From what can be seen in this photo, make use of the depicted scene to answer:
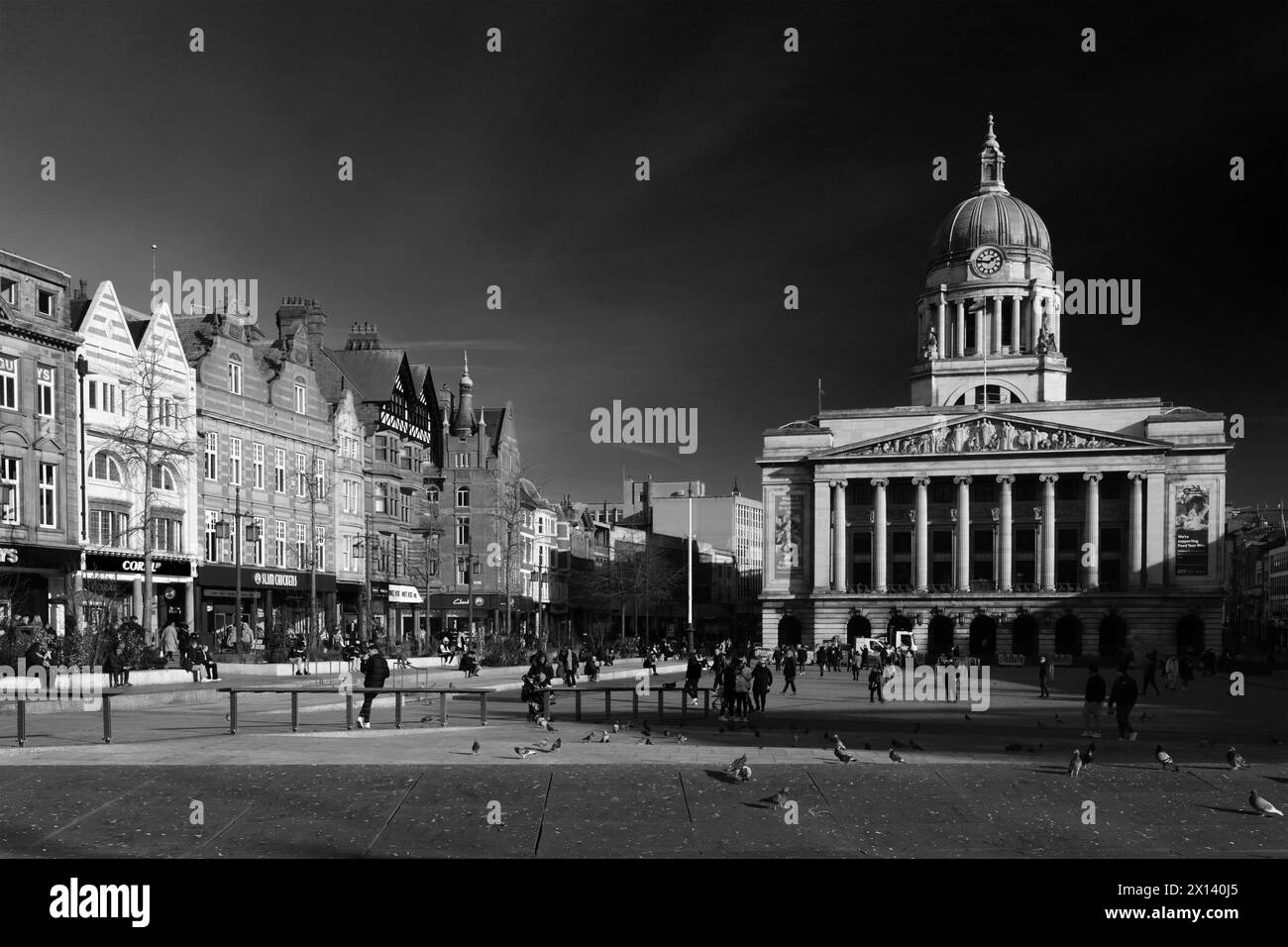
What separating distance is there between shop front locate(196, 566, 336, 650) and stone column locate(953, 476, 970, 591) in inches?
2365

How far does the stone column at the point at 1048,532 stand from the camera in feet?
379

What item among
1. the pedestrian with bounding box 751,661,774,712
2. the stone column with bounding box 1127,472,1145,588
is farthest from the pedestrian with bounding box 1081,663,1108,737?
the stone column with bounding box 1127,472,1145,588

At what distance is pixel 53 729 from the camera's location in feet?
94.1

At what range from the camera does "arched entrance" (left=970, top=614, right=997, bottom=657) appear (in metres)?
115

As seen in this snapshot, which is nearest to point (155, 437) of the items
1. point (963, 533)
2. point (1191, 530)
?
point (963, 533)

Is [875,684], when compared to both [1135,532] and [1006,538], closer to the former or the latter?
[1006,538]

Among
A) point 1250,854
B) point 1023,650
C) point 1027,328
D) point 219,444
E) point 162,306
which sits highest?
point 1027,328

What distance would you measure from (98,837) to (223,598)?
4939 centimetres

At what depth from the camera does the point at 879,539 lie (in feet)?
394

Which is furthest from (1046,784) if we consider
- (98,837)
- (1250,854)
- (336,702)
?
(336,702)

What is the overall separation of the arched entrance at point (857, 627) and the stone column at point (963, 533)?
27.0 feet

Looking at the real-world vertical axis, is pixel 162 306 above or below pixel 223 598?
above

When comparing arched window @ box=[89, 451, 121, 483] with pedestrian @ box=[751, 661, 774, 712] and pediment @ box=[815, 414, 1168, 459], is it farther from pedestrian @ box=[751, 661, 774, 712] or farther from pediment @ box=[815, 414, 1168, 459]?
pediment @ box=[815, 414, 1168, 459]

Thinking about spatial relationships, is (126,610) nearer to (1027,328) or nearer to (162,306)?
(162,306)
